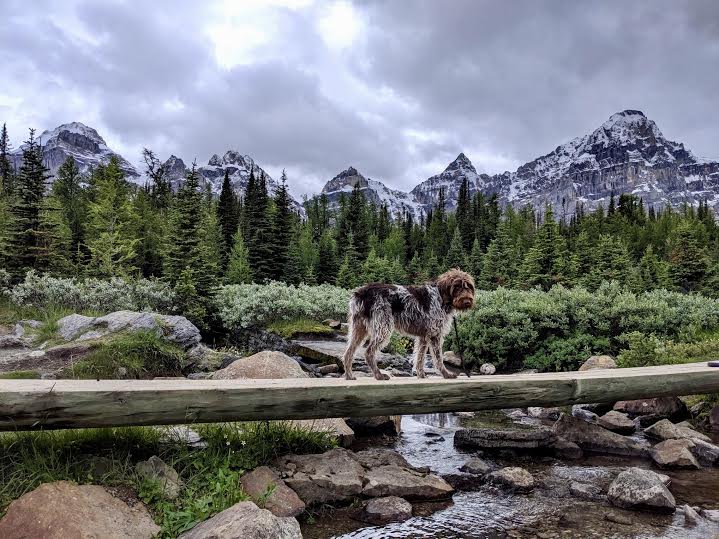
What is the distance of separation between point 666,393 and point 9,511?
8165mm

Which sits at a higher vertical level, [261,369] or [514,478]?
[261,369]

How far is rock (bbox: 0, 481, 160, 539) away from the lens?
3812mm

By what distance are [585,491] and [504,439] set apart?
180cm

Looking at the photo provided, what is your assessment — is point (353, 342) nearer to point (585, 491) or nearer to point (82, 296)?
point (585, 491)

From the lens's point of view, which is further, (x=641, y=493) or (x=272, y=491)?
(x=641, y=493)

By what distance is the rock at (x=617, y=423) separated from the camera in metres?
8.77

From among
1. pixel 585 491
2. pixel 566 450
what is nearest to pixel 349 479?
pixel 585 491

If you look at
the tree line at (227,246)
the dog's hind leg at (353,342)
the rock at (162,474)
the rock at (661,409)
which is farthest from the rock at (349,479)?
the tree line at (227,246)

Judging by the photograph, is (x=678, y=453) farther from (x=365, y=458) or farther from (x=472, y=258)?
(x=472, y=258)

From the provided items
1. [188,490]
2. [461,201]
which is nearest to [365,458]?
[188,490]

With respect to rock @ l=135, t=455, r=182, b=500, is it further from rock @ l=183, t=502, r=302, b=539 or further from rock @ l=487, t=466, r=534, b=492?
rock @ l=487, t=466, r=534, b=492

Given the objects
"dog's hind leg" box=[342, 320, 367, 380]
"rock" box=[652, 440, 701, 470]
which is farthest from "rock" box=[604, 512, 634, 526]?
"dog's hind leg" box=[342, 320, 367, 380]

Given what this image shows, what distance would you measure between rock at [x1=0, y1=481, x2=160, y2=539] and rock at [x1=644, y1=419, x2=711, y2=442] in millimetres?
8120

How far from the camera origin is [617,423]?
29.0ft
